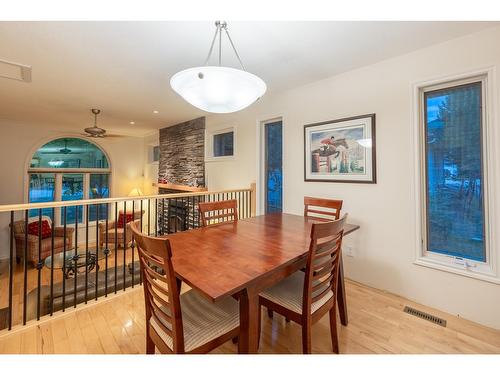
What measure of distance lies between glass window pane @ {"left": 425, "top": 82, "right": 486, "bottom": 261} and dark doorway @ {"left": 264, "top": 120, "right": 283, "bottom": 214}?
171 centimetres

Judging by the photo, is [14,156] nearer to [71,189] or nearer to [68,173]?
[68,173]

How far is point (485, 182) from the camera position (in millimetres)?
1861

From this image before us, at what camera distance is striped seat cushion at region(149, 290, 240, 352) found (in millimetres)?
1098

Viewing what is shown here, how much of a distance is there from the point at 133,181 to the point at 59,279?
3252 millimetres

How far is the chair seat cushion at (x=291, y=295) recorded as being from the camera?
138 cm

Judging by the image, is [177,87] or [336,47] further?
[336,47]

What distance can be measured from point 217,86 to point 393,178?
6.37 feet

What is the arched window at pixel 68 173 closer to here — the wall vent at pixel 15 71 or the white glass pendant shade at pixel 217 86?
the wall vent at pixel 15 71

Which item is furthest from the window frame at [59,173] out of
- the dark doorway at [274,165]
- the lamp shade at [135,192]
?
the dark doorway at [274,165]

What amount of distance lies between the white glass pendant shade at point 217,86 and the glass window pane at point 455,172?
1.81 metres

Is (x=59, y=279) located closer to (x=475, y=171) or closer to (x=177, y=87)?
(x=177, y=87)

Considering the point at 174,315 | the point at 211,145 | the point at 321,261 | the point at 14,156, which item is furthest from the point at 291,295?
the point at 14,156

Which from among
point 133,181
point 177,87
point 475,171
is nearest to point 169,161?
point 133,181
